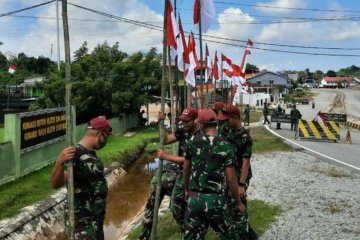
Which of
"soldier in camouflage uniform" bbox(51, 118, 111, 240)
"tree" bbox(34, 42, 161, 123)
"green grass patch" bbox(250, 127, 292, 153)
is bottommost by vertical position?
"green grass patch" bbox(250, 127, 292, 153)

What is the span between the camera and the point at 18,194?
11.2 meters

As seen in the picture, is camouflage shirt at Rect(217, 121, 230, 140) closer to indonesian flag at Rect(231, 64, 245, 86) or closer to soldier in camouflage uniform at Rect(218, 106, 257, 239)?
soldier in camouflage uniform at Rect(218, 106, 257, 239)

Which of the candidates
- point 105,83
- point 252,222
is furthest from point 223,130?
point 105,83

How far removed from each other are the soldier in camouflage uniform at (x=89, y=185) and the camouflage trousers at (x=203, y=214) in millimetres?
920

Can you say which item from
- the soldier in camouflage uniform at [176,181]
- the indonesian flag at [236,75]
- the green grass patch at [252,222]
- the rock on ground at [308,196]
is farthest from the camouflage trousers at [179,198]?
the indonesian flag at [236,75]

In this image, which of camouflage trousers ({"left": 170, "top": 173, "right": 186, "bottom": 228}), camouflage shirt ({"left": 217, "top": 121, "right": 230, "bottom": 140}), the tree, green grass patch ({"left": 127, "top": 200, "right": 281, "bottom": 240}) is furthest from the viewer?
the tree

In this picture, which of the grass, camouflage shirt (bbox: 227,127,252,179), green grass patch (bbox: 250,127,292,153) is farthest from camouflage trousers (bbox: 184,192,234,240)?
green grass patch (bbox: 250,127,292,153)

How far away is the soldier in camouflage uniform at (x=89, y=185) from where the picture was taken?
15.3 feet

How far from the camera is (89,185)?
187 inches

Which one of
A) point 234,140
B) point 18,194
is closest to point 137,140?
point 18,194

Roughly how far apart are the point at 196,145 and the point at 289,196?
21.0 ft

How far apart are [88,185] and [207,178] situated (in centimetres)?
121

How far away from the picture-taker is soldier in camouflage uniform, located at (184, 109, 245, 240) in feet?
16.7

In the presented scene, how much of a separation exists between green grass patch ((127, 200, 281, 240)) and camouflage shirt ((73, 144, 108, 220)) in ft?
9.77
